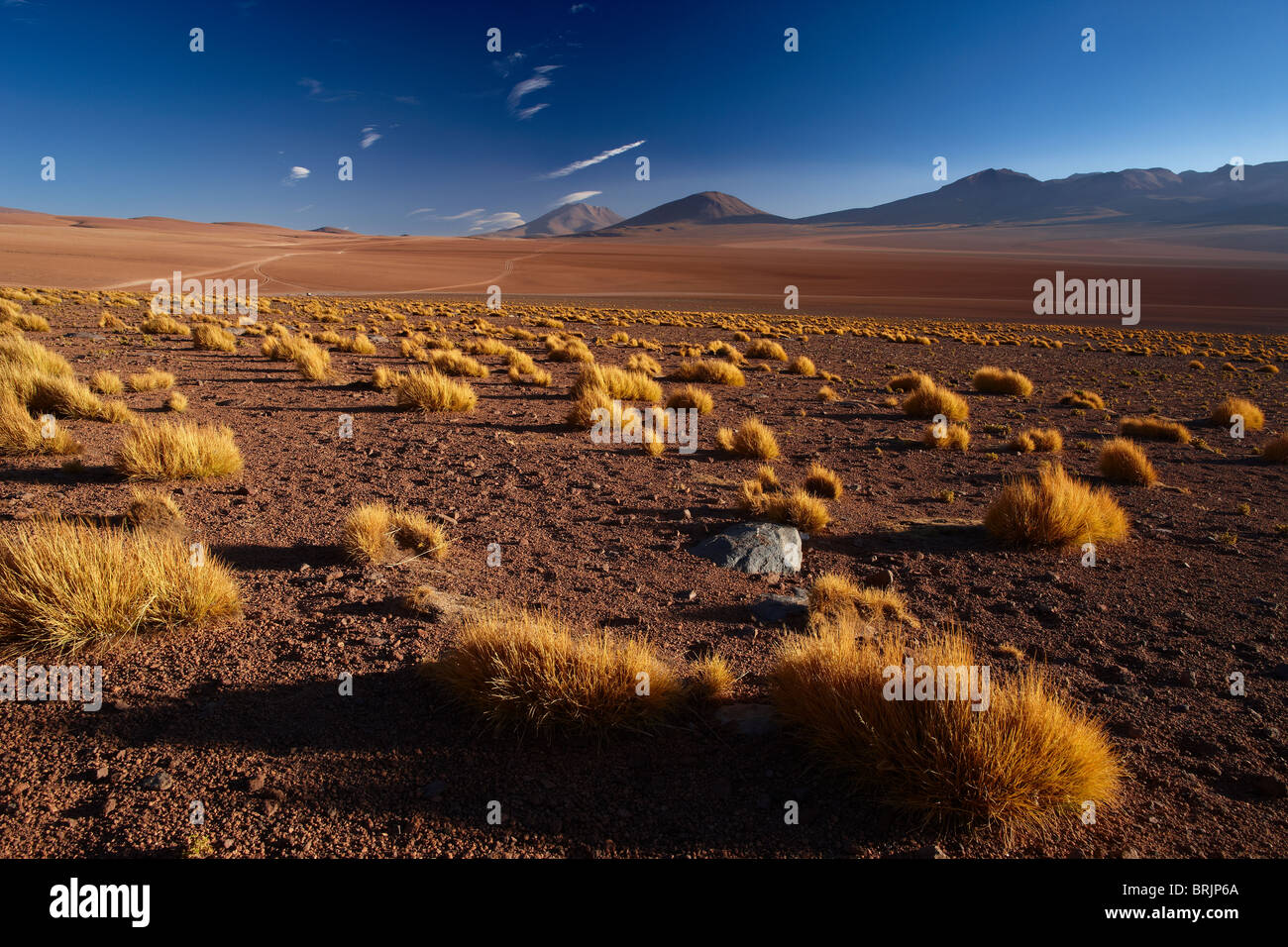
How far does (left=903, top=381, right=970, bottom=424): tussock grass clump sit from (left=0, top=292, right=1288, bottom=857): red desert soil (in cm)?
118

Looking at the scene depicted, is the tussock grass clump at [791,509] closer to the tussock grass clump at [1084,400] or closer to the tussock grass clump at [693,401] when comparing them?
the tussock grass clump at [693,401]

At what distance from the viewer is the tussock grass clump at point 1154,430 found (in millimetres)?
10656

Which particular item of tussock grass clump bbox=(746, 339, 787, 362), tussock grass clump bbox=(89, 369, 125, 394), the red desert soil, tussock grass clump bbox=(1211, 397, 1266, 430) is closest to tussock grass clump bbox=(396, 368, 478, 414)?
the red desert soil

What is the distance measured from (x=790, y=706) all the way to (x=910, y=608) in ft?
6.98

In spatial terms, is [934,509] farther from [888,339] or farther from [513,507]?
[888,339]

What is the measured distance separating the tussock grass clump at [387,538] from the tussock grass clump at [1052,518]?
516 centimetres

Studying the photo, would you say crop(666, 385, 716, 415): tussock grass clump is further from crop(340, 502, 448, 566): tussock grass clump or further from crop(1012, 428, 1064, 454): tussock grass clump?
crop(340, 502, 448, 566): tussock grass clump

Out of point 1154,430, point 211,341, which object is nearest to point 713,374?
point 1154,430

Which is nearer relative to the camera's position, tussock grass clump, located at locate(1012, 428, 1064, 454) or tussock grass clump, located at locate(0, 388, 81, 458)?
tussock grass clump, located at locate(0, 388, 81, 458)

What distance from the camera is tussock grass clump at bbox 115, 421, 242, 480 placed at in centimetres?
632

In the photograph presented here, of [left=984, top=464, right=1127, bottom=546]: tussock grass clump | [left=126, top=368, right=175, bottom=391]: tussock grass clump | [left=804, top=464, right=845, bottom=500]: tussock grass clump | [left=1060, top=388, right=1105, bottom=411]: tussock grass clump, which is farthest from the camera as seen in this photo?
[left=1060, top=388, right=1105, bottom=411]: tussock grass clump

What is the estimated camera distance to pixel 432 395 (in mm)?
10523

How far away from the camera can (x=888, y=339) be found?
27.8 meters

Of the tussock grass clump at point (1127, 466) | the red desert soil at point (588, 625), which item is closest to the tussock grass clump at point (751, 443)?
the red desert soil at point (588, 625)
